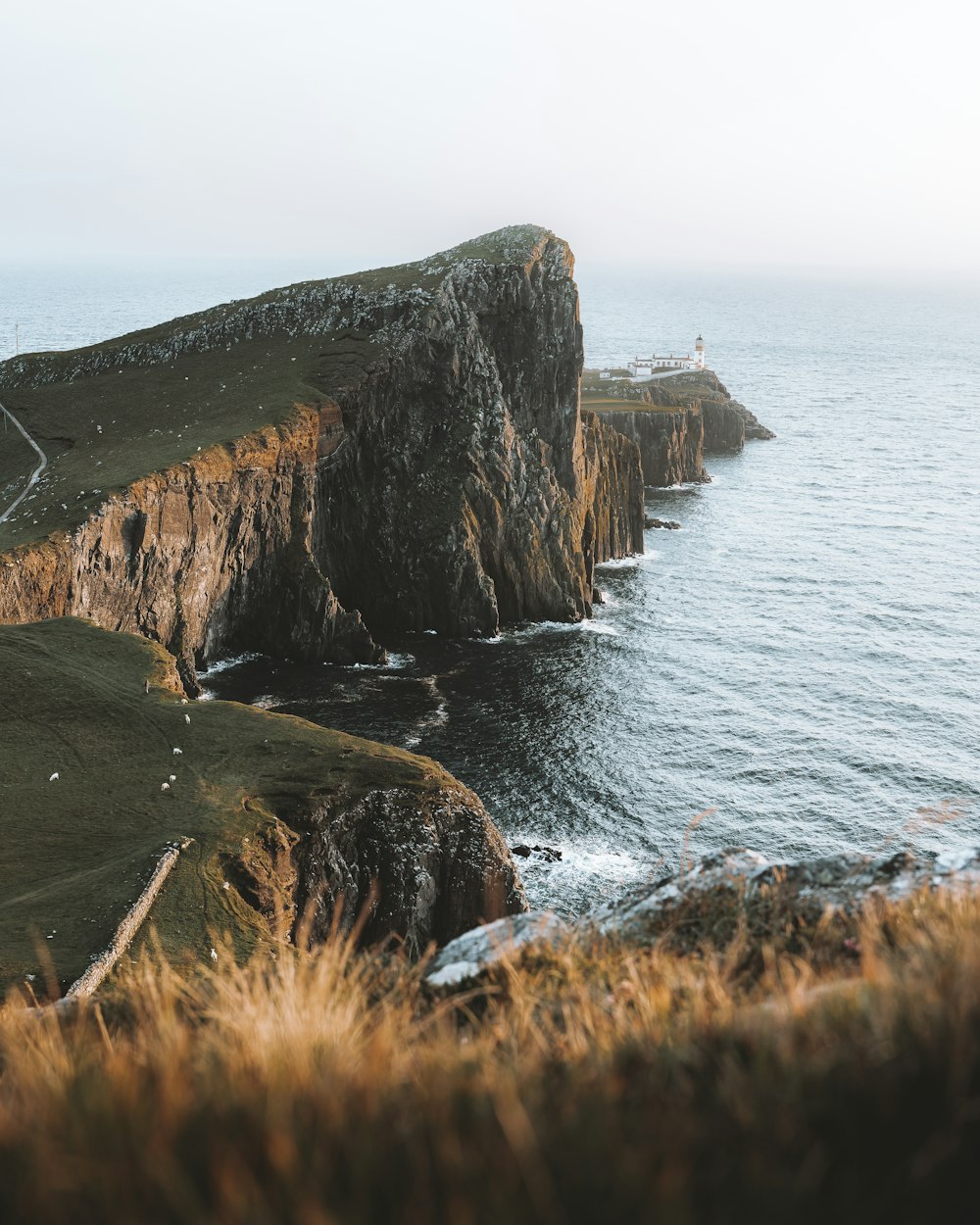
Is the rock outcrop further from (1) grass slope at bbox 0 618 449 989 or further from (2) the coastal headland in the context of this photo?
(1) grass slope at bbox 0 618 449 989

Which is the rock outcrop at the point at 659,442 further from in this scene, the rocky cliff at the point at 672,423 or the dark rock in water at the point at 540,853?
the dark rock in water at the point at 540,853

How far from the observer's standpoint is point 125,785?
40562 mm

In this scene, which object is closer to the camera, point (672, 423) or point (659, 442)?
point (659, 442)

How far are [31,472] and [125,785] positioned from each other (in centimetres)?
4831

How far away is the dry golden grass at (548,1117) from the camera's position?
4.78m

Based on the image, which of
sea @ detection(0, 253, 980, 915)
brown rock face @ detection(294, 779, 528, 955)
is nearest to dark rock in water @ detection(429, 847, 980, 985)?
sea @ detection(0, 253, 980, 915)

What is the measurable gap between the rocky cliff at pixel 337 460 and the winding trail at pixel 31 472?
84 cm

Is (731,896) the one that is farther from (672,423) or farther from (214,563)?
(672,423)

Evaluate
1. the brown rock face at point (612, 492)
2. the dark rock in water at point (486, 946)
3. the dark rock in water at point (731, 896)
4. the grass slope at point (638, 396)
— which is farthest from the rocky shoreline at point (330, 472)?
the grass slope at point (638, 396)

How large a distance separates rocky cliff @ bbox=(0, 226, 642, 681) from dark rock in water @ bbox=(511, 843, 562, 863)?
2794 centimetres

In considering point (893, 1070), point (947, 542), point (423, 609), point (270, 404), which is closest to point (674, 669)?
point (423, 609)

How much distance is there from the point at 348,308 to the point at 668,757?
5582 cm

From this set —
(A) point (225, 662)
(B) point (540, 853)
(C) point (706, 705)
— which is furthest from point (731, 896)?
(A) point (225, 662)

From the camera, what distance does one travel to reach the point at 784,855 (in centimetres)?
5319
